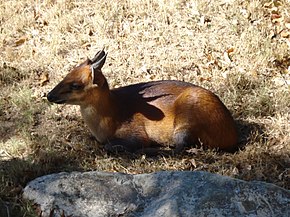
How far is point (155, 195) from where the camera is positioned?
16.8ft

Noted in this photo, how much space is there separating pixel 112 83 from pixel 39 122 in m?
1.41

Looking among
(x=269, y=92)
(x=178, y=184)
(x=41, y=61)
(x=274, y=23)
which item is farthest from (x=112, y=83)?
(x=178, y=184)

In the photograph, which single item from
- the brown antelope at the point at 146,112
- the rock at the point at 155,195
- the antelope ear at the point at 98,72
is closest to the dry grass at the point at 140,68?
the brown antelope at the point at 146,112

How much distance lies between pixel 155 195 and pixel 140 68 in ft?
13.0

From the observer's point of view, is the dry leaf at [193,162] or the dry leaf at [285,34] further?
the dry leaf at [285,34]

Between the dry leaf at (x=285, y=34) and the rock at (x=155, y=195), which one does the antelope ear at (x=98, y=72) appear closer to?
the rock at (x=155, y=195)

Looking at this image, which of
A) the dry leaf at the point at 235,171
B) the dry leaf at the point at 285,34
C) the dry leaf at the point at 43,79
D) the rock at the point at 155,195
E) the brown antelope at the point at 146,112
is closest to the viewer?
the rock at the point at 155,195

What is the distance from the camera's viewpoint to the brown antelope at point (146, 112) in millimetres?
6781

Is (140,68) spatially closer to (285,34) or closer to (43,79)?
(43,79)

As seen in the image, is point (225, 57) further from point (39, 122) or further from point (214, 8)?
point (39, 122)

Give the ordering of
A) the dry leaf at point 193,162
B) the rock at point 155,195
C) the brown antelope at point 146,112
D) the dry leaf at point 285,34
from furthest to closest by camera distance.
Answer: the dry leaf at point 285,34, the brown antelope at point 146,112, the dry leaf at point 193,162, the rock at point 155,195

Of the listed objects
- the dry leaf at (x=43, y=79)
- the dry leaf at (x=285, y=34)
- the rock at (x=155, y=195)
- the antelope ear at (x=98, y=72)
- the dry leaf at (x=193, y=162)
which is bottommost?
the dry leaf at (x=193, y=162)

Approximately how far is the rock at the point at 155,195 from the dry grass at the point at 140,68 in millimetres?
371

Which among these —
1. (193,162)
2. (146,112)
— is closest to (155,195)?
(193,162)
